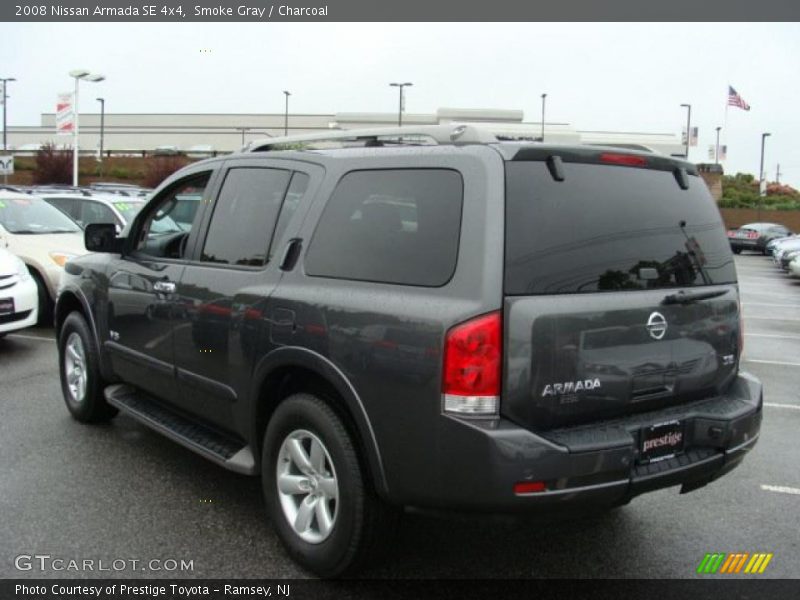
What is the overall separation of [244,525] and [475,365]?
175 cm

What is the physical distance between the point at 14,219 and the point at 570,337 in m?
9.24

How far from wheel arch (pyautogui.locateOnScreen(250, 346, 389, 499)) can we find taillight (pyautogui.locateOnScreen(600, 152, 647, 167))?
143cm

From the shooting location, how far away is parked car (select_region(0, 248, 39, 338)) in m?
7.75

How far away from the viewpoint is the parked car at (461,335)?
2.81 m

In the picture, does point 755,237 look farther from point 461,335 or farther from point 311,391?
point 461,335

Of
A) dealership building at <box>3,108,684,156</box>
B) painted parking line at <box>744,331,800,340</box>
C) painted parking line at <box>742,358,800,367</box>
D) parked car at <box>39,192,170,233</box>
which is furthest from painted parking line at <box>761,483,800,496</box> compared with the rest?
dealership building at <box>3,108,684,156</box>

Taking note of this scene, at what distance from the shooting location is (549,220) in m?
2.99

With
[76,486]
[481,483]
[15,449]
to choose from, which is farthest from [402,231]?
[15,449]

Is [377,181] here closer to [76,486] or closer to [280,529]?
[280,529]

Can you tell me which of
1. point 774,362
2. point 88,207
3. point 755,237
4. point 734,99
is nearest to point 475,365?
point 774,362

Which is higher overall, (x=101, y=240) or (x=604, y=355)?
(x=101, y=240)

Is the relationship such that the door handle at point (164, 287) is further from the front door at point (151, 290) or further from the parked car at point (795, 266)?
the parked car at point (795, 266)

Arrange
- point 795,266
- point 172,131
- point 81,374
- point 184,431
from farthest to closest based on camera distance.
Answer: point 172,131 < point 795,266 < point 81,374 < point 184,431

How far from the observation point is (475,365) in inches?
110
